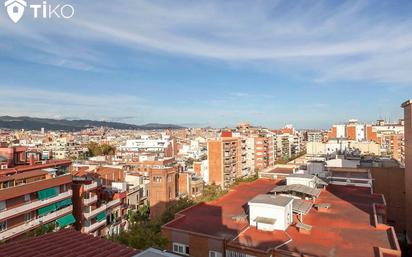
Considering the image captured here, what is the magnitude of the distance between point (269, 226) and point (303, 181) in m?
7.93

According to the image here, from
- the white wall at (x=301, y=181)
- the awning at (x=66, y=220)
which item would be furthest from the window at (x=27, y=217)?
the white wall at (x=301, y=181)

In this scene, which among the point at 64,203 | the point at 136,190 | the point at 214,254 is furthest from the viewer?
the point at 136,190

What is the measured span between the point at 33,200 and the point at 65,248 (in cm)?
1854

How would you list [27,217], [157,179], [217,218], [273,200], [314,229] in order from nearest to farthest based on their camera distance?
[314,229]
[273,200]
[217,218]
[27,217]
[157,179]

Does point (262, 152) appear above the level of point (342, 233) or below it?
below

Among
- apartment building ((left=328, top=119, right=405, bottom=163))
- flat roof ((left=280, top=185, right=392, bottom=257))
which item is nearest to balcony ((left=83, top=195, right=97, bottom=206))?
flat roof ((left=280, top=185, right=392, bottom=257))

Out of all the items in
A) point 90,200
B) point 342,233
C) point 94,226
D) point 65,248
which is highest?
point 65,248

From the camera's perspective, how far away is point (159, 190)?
41844 mm

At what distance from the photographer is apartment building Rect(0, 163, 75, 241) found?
21.8 metres

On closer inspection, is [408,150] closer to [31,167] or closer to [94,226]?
[94,226]

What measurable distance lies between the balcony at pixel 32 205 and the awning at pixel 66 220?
4.87 ft

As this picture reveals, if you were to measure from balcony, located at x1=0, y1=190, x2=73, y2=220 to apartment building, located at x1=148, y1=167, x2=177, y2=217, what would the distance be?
1500 centimetres

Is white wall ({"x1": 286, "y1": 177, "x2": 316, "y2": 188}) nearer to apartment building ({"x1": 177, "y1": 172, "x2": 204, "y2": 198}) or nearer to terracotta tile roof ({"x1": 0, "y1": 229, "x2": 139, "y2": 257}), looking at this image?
terracotta tile roof ({"x1": 0, "y1": 229, "x2": 139, "y2": 257})

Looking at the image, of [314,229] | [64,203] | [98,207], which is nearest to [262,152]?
[98,207]
